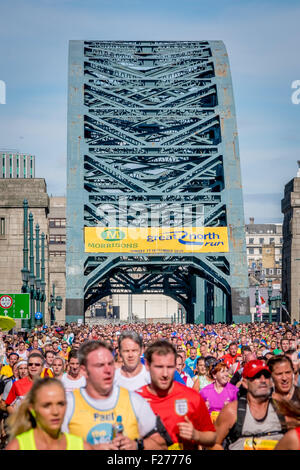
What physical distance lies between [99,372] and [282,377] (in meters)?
2.40

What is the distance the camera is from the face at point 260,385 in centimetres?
762

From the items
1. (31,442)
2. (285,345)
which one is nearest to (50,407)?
(31,442)

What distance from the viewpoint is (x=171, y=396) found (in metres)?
7.23

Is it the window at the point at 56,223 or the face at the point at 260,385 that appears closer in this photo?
the face at the point at 260,385

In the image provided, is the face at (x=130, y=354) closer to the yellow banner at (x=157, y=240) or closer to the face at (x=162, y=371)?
the face at (x=162, y=371)

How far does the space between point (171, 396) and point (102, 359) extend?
2.67 feet

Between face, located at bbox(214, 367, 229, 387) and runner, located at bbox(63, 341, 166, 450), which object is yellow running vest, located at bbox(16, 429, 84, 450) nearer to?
runner, located at bbox(63, 341, 166, 450)

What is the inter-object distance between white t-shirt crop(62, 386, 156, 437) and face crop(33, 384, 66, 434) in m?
0.57

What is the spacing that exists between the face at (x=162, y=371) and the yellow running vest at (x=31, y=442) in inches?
60.4

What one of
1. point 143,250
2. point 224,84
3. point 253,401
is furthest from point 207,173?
point 253,401

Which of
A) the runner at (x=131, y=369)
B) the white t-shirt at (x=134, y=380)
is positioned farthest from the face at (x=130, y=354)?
the white t-shirt at (x=134, y=380)

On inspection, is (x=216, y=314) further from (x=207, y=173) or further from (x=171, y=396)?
(x=171, y=396)
